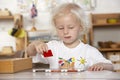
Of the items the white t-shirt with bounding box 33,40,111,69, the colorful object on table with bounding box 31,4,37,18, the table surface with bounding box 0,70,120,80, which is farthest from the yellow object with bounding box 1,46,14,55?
the table surface with bounding box 0,70,120,80

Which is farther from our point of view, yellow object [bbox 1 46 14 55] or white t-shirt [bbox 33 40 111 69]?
yellow object [bbox 1 46 14 55]

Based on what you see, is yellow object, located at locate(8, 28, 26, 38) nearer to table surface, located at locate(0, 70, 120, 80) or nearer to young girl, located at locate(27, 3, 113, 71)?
young girl, located at locate(27, 3, 113, 71)

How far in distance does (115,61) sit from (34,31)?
3.72 feet

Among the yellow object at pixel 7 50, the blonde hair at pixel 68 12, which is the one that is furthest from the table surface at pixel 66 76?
the yellow object at pixel 7 50

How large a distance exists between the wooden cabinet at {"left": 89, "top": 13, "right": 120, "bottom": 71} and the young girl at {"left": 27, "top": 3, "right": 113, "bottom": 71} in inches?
76.7

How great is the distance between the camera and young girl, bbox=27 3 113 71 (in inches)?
58.1

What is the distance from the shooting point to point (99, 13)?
382 cm

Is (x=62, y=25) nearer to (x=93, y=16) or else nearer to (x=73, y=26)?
(x=73, y=26)

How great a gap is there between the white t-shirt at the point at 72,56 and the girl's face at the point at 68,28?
0.06 m

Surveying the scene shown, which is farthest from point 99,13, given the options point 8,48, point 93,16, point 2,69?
point 2,69

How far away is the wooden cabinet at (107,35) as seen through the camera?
3.56 meters

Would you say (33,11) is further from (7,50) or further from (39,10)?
(7,50)

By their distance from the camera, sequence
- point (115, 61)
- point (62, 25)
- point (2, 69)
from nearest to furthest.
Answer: point (2, 69) → point (62, 25) → point (115, 61)

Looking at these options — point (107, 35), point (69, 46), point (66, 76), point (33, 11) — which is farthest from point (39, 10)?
point (66, 76)
